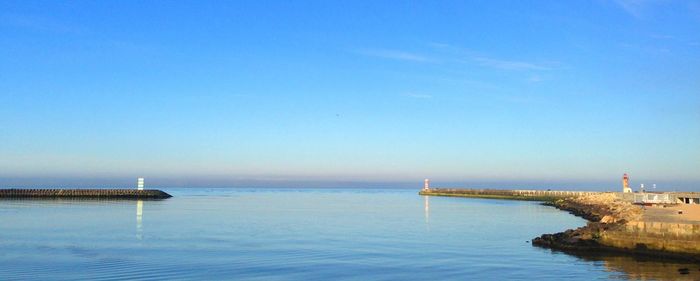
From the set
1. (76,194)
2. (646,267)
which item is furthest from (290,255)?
(76,194)

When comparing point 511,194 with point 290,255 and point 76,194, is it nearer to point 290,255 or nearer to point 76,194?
point 76,194

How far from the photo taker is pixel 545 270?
867 inches

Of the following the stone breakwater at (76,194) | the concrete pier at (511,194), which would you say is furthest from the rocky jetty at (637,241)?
the stone breakwater at (76,194)

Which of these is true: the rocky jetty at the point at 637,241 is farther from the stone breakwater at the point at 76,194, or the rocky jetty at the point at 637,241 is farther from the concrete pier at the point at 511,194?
the stone breakwater at the point at 76,194

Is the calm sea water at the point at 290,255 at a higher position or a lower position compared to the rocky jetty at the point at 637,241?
lower

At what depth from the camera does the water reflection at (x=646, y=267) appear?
20141 mm

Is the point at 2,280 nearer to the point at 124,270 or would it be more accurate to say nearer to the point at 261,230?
the point at 124,270

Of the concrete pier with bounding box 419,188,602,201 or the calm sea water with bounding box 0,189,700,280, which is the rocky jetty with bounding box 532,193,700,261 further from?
the concrete pier with bounding box 419,188,602,201

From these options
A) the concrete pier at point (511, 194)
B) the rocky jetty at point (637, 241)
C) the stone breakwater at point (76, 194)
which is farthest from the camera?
the concrete pier at point (511, 194)

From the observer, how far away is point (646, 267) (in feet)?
72.5

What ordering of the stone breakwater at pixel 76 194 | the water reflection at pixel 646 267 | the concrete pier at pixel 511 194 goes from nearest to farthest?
the water reflection at pixel 646 267 → the stone breakwater at pixel 76 194 → the concrete pier at pixel 511 194

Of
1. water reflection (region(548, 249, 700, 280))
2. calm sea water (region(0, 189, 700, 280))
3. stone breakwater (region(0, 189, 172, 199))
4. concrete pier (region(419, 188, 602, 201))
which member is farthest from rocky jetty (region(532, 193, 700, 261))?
stone breakwater (region(0, 189, 172, 199))

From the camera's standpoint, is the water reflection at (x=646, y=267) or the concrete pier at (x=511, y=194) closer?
the water reflection at (x=646, y=267)

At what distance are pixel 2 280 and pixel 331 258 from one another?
11081 millimetres
